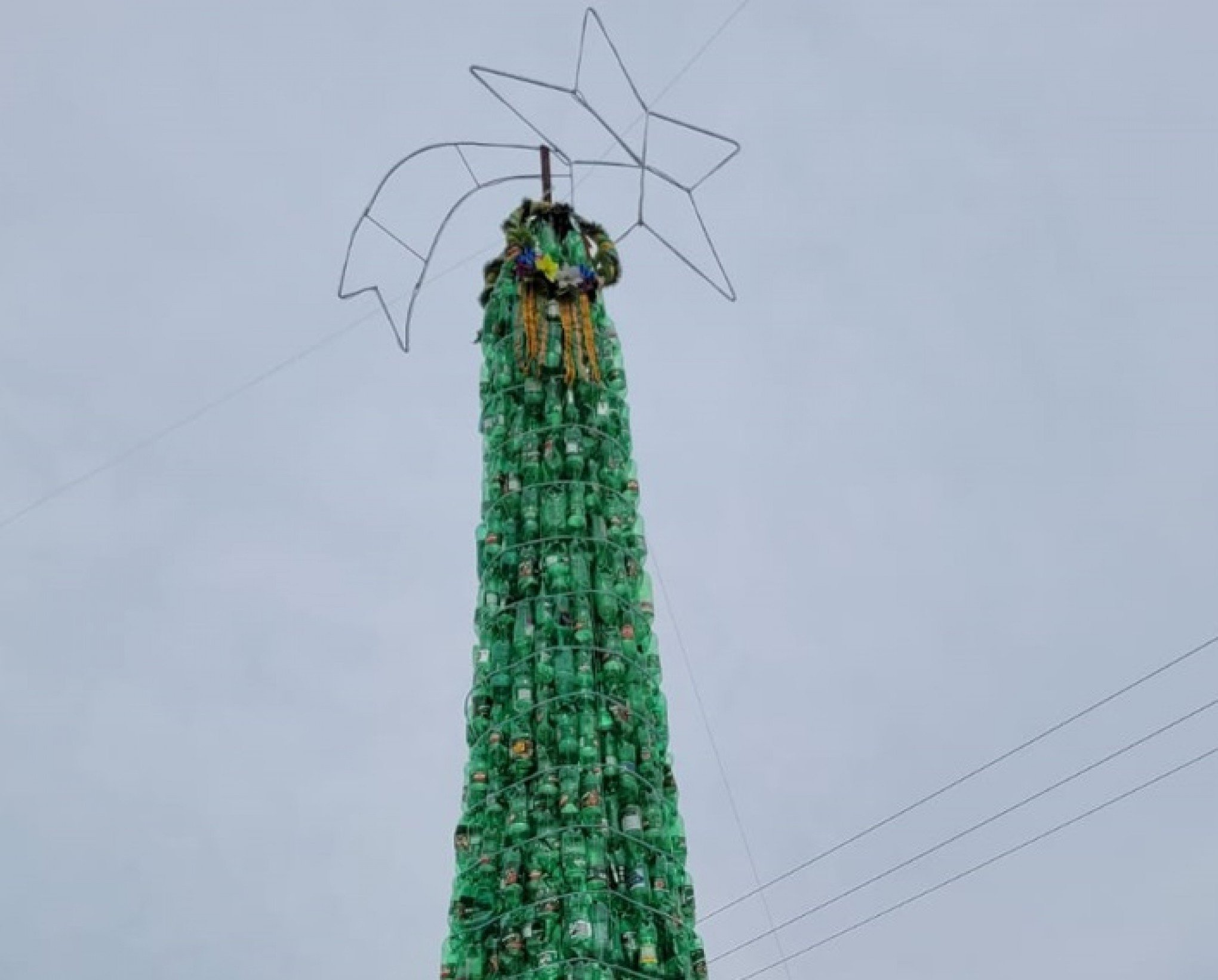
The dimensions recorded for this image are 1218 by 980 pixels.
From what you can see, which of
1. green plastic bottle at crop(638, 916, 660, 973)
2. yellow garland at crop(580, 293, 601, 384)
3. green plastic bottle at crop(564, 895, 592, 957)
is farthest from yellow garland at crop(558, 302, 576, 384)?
green plastic bottle at crop(638, 916, 660, 973)

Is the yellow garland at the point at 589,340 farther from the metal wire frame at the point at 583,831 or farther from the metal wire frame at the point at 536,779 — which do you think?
the metal wire frame at the point at 583,831

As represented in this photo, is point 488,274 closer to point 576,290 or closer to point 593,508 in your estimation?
point 576,290

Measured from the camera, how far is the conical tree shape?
53.0 feet

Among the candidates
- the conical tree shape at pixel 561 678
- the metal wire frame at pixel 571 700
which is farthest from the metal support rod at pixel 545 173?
the metal wire frame at pixel 571 700

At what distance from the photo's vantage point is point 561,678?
57.6 ft

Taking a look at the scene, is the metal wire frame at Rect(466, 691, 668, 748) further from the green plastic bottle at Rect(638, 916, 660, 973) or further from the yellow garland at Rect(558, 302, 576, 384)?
the yellow garland at Rect(558, 302, 576, 384)

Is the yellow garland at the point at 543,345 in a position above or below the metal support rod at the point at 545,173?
below

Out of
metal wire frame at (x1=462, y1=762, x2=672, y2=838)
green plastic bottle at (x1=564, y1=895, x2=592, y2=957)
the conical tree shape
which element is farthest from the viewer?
metal wire frame at (x1=462, y1=762, x2=672, y2=838)

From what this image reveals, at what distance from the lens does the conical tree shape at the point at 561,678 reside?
1616cm

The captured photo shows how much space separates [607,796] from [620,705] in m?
0.98

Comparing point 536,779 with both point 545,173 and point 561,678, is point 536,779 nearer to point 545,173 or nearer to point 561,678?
point 561,678

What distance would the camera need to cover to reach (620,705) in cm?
1758

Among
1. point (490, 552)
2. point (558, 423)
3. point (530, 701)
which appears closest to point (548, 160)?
point (558, 423)

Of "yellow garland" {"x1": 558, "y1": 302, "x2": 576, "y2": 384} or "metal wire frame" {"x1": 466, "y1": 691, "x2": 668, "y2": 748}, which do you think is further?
"yellow garland" {"x1": 558, "y1": 302, "x2": 576, "y2": 384}
